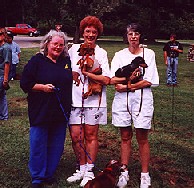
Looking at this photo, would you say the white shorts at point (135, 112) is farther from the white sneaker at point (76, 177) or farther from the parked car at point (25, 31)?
the parked car at point (25, 31)

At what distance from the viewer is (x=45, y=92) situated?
15.5 feet

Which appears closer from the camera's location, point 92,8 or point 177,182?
point 177,182

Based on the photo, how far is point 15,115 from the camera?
9.47m

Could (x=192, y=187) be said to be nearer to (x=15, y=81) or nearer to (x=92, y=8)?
(x=15, y=81)

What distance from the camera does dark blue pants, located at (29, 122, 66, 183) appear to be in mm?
4855

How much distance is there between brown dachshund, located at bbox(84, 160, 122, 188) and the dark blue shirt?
87cm

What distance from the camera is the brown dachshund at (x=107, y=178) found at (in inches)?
169

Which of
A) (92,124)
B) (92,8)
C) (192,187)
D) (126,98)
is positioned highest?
(92,8)

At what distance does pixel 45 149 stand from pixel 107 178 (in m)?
0.95

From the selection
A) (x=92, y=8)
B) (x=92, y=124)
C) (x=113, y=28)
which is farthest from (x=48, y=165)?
(x=113, y=28)

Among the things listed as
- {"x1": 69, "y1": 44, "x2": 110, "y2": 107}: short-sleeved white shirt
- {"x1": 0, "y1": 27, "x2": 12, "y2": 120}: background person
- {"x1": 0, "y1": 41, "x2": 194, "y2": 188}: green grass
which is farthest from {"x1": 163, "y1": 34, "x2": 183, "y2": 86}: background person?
{"x1": 69, "y1": 44, "x2": 110, "y2": 107}: short-sleeved white shirt

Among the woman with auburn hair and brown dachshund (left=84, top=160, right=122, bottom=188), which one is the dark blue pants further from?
brown dachshund (left=84, top=160, right=122, bottom=188)

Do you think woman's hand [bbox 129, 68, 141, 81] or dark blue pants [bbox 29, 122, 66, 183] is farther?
dark blue pants [bbox 29, 122, 66, 183]

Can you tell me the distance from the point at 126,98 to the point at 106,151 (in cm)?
213
